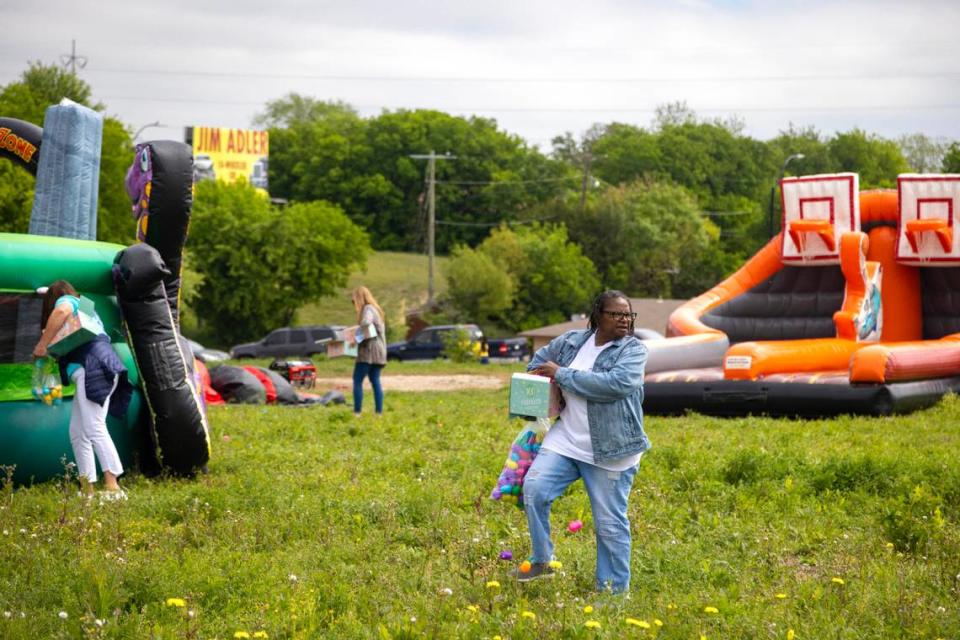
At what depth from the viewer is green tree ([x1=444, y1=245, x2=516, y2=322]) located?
187ft

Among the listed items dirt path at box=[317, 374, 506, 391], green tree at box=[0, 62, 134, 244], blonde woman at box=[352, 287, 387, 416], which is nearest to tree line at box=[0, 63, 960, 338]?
green tree at box=[0, 62, 134, 244]

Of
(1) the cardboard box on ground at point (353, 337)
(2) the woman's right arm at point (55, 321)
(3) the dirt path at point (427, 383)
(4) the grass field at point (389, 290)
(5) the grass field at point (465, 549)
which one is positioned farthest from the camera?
(4) the grass field at point (389, 290)

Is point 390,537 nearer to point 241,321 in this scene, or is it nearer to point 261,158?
point 241,321

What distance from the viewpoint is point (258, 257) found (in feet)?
172

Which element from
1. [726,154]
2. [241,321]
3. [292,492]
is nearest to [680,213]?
[726,154]

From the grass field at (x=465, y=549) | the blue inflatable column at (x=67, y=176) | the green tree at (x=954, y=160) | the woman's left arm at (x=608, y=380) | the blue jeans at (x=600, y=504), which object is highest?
the green tree at (x=954, y=160)

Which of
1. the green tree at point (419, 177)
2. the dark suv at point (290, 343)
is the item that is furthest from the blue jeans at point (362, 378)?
the green tree at point (419, 177)

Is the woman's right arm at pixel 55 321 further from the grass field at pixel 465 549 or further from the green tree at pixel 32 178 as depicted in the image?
the green tree at pixel 32 178

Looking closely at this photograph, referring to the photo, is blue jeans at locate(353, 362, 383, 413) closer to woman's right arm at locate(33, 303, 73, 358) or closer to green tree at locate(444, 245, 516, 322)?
woman's right arm at locate(33, 303, 73, 358)

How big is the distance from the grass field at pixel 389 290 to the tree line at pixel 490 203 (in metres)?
2.54

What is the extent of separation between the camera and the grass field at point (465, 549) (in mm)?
6145

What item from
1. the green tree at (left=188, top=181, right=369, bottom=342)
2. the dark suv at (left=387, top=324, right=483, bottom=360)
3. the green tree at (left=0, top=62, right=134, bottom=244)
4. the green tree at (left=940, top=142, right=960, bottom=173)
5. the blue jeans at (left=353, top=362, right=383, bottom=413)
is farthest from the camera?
the green tree at (left=940, top=142, right=960, bottom=173)

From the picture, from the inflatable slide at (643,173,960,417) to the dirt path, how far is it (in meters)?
7.49

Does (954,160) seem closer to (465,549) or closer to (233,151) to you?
(233,151)
